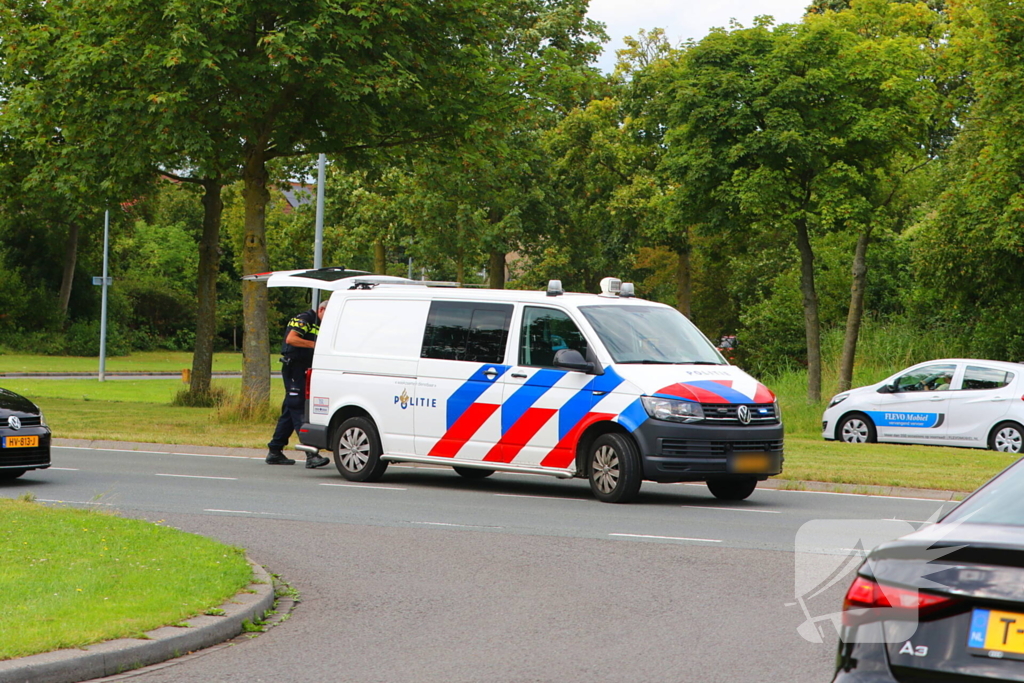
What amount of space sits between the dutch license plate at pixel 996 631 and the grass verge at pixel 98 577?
13.9 feet

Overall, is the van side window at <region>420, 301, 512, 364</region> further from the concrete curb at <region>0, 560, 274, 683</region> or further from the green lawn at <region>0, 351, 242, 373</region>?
the green lawn at <region>0, 351, 242, 373</region>

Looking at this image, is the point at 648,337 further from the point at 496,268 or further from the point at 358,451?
the point at 496,268

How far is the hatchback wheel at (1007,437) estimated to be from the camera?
20.7 meters

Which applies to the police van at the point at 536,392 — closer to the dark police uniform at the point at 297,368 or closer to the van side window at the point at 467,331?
the van side window at the point at 467,331

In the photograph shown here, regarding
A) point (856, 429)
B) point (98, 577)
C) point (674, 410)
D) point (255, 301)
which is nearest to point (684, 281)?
point (856, 429)

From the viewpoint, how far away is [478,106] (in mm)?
21719

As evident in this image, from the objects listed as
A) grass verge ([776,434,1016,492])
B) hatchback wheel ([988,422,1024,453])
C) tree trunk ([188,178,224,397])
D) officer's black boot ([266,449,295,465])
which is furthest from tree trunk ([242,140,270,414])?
hatchback wheel ([988,422,1024,453])

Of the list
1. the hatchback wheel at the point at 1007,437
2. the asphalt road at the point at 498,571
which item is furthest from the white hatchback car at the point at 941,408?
the asphalt road at the point at 498,571

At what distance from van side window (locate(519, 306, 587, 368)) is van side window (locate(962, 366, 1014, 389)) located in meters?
10.6

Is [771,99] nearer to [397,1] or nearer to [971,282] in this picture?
[971,282]

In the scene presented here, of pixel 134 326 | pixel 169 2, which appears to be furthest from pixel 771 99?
pixel 134 326

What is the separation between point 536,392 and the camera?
12992mm

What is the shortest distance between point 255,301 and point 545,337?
31.8ft

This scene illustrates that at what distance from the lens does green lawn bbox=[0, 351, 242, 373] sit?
56.5 metres
